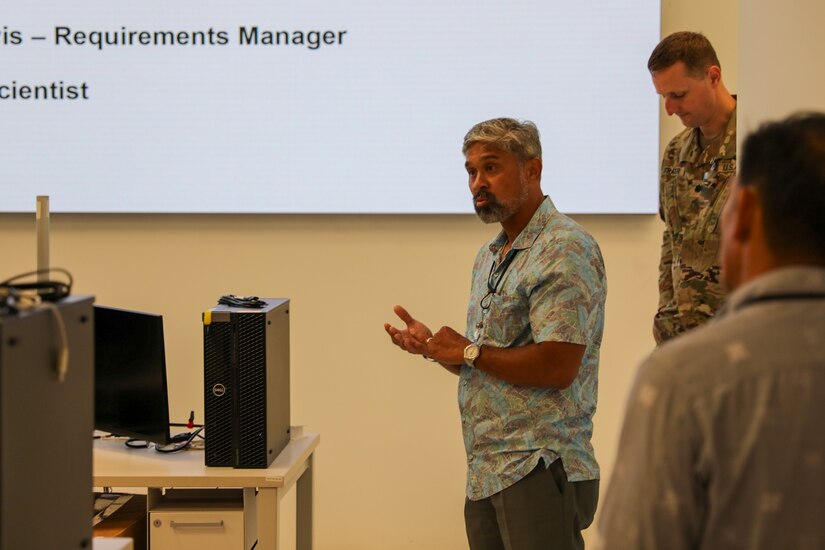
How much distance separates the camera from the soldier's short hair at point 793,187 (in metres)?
0.95

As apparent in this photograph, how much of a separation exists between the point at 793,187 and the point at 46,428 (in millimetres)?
927

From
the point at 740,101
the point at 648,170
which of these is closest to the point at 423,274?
the point at 648,170

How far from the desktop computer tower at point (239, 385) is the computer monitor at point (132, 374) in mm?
227

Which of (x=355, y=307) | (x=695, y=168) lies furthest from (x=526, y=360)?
(x=355, y=307)

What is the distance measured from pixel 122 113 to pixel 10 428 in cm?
284

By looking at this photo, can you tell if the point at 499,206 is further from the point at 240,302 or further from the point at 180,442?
the point at 180,442

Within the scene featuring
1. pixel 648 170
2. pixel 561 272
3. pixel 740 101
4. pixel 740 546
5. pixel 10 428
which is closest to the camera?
pixel 740 546

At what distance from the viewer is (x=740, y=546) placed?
37.3 inches

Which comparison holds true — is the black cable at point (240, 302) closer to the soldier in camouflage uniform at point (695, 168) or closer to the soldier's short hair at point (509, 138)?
the soldier's short hair at point (509, 138)

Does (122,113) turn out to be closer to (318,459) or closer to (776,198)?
(318,459)

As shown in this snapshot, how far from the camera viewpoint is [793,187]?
95 cm

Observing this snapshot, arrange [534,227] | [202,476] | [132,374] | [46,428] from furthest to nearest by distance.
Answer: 1. [132,374]
2. [202,476]
3. [534,227]
4. [46,428]

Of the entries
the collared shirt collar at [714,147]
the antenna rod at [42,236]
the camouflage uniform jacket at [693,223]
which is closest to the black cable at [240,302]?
the antenna rod at [42,236]

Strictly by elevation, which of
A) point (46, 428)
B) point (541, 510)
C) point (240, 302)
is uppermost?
point (240, 302)
